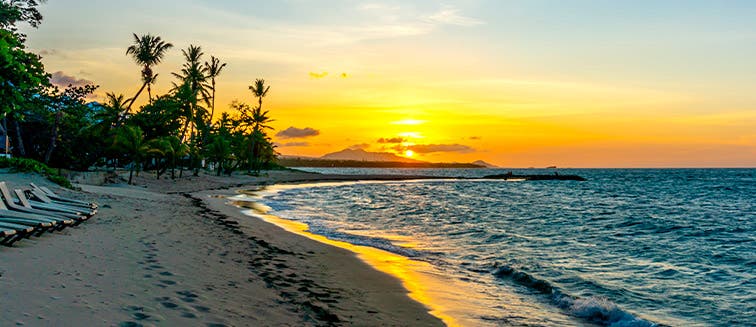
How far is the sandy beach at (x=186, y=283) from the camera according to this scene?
6.24 m

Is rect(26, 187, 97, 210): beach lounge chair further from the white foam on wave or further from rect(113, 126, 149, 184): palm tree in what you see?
rect(113, 126, 149, 184): palm tree

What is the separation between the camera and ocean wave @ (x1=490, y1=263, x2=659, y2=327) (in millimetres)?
8555

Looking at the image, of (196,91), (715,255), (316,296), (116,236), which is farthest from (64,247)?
(196,91)

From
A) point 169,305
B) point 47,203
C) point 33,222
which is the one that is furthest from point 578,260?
point 47,203

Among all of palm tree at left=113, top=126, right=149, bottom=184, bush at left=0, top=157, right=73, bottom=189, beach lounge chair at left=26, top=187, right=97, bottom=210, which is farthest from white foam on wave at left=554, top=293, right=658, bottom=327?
palm tree at left=113, top=126, right=149, bottom=184

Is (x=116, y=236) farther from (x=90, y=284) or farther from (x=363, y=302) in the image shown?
(x=363, y=302)

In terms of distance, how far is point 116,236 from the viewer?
40.2ft

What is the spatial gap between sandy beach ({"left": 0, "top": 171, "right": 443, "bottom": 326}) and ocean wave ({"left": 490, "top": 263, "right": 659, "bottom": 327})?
9.77 ft

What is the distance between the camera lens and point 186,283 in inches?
321

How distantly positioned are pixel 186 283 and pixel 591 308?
23.4ft

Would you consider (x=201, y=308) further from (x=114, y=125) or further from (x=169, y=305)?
(x=114, y=125)

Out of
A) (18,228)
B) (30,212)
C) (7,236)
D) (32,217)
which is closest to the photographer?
(7,236)

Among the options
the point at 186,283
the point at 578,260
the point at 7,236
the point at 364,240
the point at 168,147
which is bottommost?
the point at 364,240

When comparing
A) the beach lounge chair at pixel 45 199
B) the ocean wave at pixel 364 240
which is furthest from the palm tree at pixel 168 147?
the beach lounge chair at pixel 45 199
